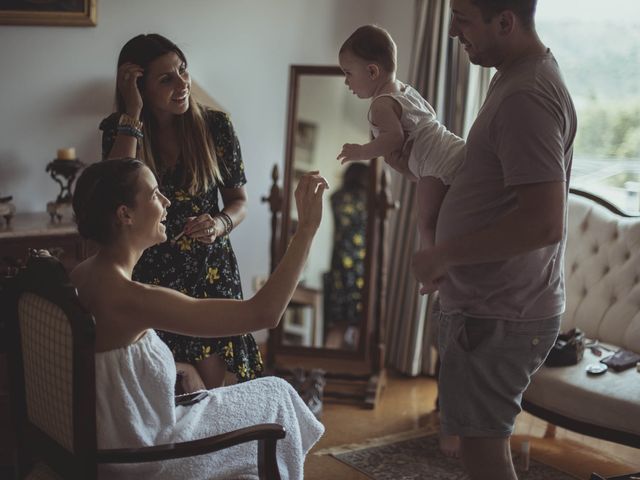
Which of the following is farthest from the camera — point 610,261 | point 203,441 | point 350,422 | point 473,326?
point 350,422

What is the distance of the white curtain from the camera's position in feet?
13.1

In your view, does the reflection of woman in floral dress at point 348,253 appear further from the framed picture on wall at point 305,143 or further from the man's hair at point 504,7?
the man's hair at point 504,7

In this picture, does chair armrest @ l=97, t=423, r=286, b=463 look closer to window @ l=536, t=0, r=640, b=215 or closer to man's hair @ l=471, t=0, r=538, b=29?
man's hair @ l=471, t=0, r=538, b=29

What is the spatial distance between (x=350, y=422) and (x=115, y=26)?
214 centimetres

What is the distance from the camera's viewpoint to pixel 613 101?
3920 millimetres

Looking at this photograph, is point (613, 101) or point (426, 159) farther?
point (613, 101)

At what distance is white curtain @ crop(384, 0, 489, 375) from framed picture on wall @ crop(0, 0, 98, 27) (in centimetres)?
160

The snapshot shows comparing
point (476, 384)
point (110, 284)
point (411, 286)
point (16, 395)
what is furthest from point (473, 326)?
point (411, 286)

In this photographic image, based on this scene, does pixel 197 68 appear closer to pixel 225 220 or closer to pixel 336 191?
pixel 336 191

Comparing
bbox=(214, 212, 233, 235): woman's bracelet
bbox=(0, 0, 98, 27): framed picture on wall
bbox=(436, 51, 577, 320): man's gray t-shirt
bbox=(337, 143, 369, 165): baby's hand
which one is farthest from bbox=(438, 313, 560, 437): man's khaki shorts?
bbox=(0, 0, 98, 27): framed picture on wall

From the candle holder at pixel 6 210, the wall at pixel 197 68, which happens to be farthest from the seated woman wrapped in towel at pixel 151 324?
the wall at pixel 197 68

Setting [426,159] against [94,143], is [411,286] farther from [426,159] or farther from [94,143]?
[426,159]

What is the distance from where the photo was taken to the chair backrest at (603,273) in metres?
3.30

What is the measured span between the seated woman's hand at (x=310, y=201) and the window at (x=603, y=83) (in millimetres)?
2432
